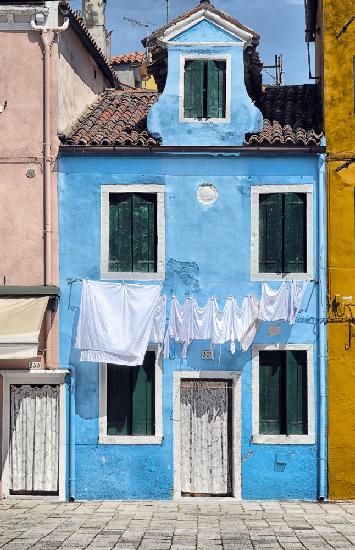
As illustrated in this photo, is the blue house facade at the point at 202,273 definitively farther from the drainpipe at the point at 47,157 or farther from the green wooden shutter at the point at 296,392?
the drainpipe at the point at 47,157

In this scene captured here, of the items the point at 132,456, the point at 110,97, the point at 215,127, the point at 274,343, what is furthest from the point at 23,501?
the point at 110,97

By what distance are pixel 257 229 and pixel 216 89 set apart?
3236 millimetres

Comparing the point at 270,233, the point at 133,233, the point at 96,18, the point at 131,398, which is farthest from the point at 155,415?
the point at 96,18

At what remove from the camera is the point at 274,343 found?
18125 mm

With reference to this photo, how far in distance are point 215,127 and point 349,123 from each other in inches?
115

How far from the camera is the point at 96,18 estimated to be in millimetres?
25438

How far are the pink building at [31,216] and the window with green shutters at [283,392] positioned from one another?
4304mm

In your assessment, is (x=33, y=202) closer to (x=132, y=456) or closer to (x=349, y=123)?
(x=132, y=456)

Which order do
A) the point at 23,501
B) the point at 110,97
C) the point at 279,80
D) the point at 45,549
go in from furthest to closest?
the point at 279,80 → the point at 110,97 → the point at 23,501 → the point at 45,549

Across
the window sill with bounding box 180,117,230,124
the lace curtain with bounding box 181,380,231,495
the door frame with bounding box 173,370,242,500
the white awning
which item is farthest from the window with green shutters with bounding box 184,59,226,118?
the lace curtain with bounding box 181,380,231,495

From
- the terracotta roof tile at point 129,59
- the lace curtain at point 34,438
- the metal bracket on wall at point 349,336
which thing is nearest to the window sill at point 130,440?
the lace curtain at point 34,438

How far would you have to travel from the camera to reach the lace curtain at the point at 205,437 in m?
18.3

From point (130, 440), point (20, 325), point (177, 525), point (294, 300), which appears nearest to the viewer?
point (177, 525)

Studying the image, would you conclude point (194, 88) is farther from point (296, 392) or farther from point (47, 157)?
point (296, 392)
